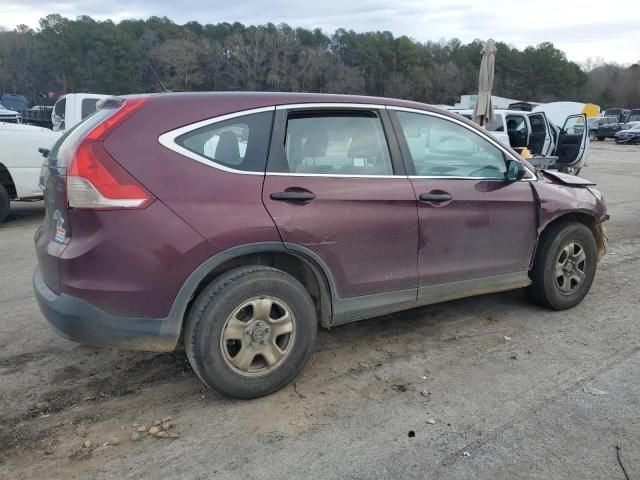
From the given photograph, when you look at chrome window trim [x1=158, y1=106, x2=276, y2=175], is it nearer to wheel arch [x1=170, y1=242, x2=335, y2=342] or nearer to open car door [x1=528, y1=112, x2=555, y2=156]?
wheel arch [x1=170, y1=242, x2=335, y2=342]

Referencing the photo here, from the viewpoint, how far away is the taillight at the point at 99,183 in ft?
8.64

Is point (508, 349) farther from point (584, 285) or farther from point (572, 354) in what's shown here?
point (584, 285)

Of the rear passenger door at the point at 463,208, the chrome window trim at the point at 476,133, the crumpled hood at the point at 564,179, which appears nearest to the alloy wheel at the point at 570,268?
the rear passenger door at the point at 463,208

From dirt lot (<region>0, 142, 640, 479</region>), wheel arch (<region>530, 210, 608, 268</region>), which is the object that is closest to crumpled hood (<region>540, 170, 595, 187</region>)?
wheel arch (<region>530, 210, 608, 268</region>)

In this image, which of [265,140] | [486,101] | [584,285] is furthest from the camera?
[486,101]

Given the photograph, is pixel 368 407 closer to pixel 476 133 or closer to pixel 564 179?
pixel 476 133

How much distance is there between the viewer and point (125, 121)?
9.05 ft

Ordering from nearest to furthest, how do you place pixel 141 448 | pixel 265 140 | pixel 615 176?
pixel 141 448
pixel 265 140
pixel 615 176

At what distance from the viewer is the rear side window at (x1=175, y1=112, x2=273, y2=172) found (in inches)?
112

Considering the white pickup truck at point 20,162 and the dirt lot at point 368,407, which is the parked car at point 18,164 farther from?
the dirt lot at point 368,407

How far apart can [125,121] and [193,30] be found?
83026 mm

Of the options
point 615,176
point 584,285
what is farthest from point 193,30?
point 584,285

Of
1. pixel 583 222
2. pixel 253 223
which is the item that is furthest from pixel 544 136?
pixel 253 223

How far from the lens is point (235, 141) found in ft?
9.76
